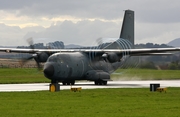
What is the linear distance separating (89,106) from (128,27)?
121 feet

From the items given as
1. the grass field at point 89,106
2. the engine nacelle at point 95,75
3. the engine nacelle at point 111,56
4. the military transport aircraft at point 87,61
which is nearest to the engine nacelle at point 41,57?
the military transport aircraft at point 87,61

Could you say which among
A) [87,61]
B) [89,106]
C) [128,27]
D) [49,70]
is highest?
[128,27]

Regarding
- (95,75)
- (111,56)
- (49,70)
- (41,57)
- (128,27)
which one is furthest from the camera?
(128,27)

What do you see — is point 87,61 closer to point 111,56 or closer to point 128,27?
point 111,56

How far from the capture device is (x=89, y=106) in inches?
1064

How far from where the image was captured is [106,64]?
2200 inches

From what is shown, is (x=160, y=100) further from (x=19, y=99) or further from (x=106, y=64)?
(x=106, y=64)

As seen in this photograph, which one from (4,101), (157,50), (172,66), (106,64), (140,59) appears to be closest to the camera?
(4,101)

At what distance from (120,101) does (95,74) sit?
23579 millimetres

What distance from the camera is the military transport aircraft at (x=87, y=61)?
4962 centimetres

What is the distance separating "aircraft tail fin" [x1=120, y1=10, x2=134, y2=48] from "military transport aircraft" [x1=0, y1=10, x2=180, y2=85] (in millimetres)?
5445

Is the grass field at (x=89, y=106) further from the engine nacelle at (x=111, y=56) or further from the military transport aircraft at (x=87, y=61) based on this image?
the engine nacelle at (x=111, y=56)

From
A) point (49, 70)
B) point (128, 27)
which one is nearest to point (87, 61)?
point (49, 70)

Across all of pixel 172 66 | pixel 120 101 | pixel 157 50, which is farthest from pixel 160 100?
pixel 172 66
